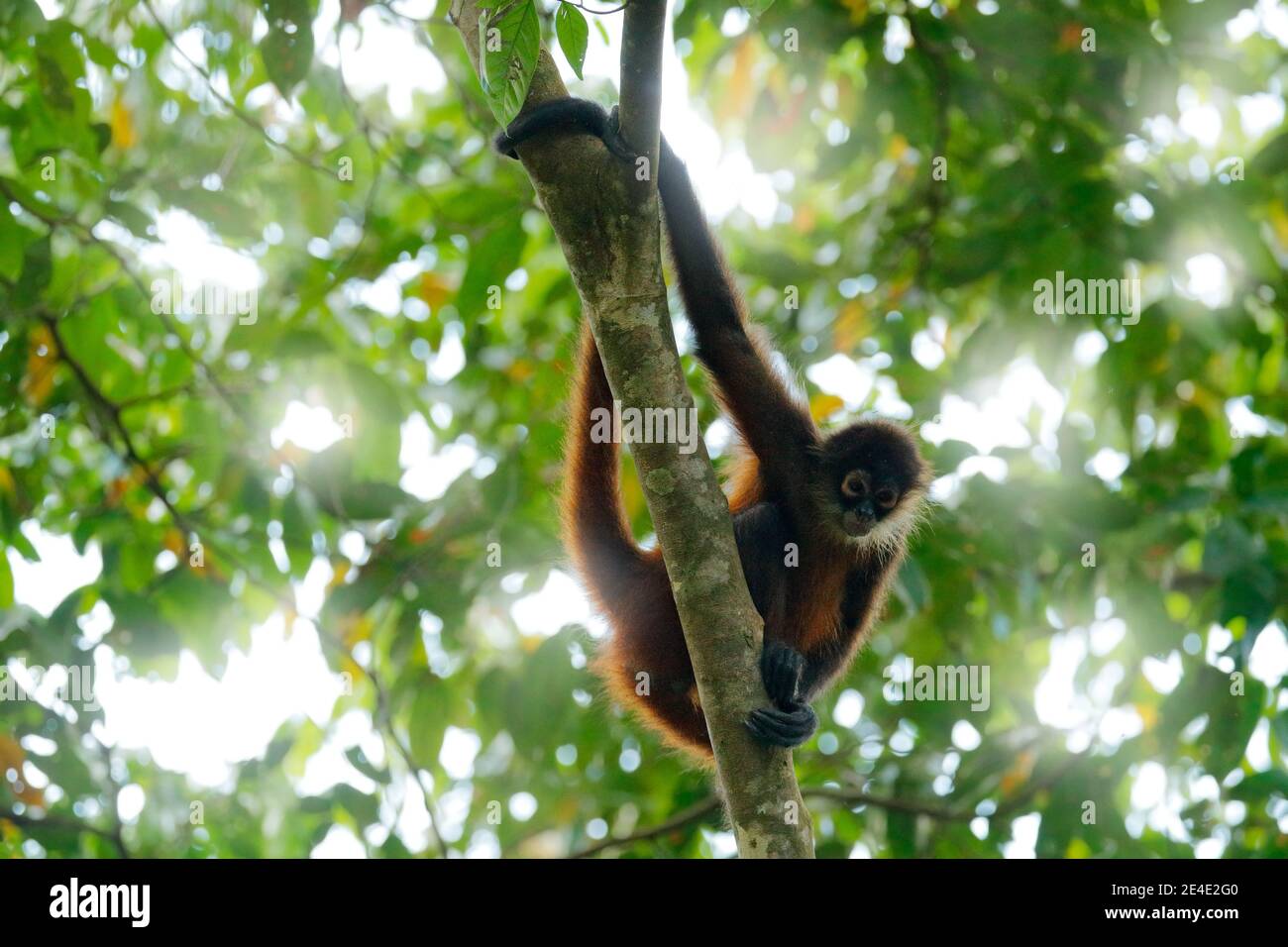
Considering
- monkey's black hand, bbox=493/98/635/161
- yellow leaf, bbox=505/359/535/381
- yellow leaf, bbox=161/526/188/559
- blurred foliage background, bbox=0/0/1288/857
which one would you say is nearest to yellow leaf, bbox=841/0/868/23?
blurred foliage background, bbox=0/0/1288/857

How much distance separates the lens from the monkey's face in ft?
19.2

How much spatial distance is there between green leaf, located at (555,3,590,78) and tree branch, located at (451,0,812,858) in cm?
53

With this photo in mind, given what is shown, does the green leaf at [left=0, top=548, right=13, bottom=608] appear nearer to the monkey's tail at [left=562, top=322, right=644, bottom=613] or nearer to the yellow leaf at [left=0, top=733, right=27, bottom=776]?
the yellow leaf at [left=0, top=733, right=27, bottom=776]

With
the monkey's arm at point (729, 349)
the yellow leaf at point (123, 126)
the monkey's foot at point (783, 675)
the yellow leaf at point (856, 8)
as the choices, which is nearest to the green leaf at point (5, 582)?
the yellow leaf at point (123, 126)

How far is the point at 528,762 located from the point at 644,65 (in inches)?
155

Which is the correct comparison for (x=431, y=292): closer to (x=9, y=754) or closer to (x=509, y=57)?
(x=9, y=754)

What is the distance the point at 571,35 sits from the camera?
3.05m

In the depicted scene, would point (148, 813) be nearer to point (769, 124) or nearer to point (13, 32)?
point (13, 32)

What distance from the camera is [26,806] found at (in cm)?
621

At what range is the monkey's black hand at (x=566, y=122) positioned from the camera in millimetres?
3664

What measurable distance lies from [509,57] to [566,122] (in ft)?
1.82

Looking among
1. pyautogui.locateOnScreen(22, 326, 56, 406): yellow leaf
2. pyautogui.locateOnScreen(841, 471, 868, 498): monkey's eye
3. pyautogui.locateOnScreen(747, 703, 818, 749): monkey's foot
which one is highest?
pyautogui.locateOnScreen(22, 326, 56, 406): yellow leaf

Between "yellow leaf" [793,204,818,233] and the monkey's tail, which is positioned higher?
"yellow leaf" [793,204,818,233]

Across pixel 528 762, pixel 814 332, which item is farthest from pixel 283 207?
pixel 528 762
